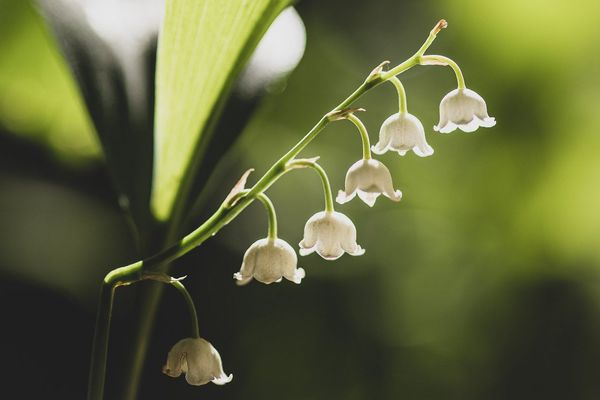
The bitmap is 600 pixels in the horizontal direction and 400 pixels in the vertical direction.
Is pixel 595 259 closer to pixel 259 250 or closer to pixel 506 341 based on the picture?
pixel 506 341

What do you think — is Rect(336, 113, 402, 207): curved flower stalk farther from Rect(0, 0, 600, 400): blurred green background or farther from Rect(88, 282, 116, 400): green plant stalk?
Rect(0, 0, 600, 400): blurred green background

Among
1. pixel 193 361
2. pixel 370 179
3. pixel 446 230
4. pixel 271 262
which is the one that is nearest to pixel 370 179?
pixel 370 179

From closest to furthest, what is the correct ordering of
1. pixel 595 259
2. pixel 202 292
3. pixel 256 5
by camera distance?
1. pixel 256 5
2. pixel 202 292
3. pixel 595 259

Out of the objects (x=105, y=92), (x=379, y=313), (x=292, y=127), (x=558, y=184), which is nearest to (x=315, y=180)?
(x=292, y=127)

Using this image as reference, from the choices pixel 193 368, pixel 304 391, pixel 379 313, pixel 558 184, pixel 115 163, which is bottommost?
pixel 193 368

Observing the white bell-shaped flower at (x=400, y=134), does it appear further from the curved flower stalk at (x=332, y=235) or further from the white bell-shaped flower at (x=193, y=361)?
the white bell-shaped flower at (x=193, y=361)

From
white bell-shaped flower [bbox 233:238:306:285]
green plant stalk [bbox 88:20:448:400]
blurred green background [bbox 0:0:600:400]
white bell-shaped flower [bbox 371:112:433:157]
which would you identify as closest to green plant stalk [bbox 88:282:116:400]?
green plant stalk [bbox 88:20:448:400]

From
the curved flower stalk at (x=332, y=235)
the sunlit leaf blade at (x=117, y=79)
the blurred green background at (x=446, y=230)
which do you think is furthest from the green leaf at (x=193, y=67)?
the blurred green background at (x=446, y=230)
